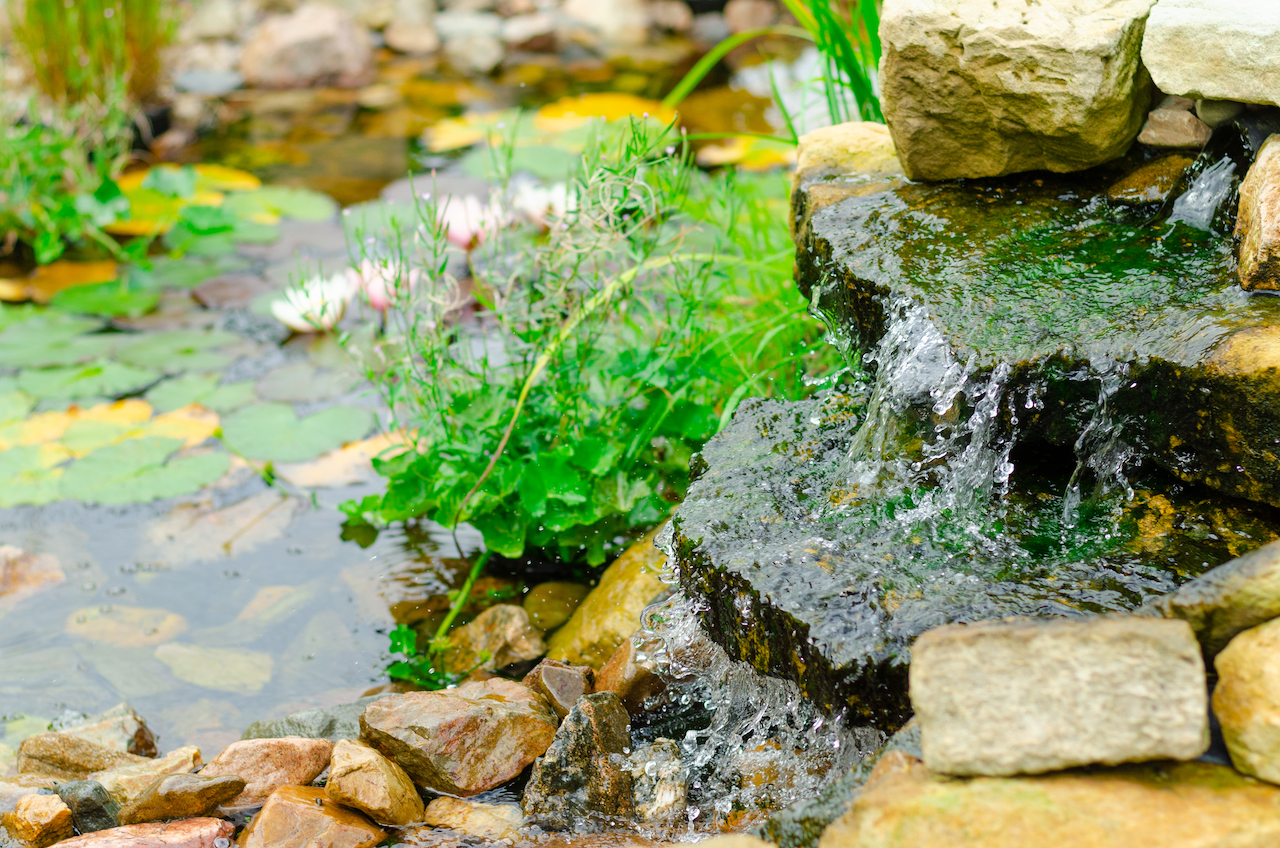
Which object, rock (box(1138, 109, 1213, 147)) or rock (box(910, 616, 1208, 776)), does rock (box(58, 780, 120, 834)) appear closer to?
rock (box(910, 616, 1208, 776))

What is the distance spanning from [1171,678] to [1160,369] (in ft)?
2.22

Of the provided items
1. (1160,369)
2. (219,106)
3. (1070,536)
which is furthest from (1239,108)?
(219,106)

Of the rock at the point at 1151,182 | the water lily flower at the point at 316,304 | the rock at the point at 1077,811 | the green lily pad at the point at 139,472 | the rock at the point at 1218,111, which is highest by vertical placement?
the rock at the point at 1218,111

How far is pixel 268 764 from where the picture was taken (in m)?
1.93

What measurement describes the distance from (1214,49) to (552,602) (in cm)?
187

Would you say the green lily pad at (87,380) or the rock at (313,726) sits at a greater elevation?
the green lily pad at (87,380)

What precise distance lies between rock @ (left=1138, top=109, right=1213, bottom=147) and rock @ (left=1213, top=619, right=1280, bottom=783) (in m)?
1.26

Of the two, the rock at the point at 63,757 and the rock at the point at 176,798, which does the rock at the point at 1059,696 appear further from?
the rock at the point at 63,757

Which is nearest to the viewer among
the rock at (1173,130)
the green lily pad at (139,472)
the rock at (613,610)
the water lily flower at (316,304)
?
the rock at (1173,130)

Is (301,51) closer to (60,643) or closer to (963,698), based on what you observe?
(60,643)

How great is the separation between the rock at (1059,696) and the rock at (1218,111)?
1251 mm

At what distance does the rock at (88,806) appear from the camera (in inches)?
70.7

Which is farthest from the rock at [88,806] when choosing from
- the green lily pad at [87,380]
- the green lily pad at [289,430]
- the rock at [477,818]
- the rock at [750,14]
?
the rock at [750,14]

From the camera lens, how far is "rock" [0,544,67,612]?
2701mm
